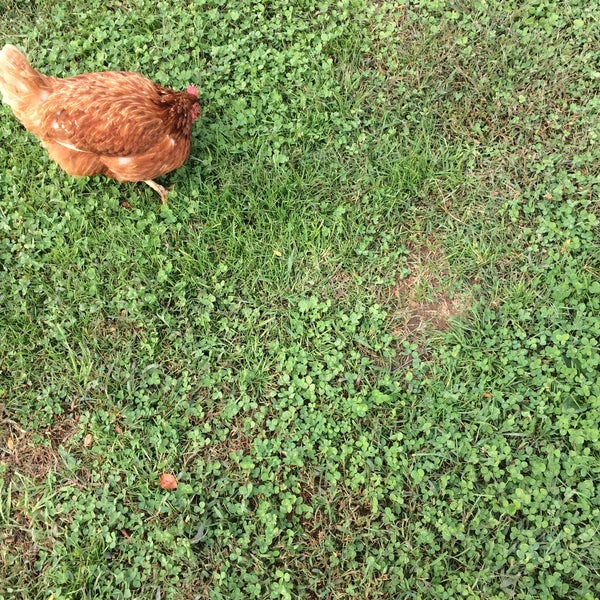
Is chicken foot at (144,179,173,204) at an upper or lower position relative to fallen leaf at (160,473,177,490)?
upper

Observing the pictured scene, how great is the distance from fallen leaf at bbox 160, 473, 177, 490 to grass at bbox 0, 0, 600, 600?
78 mm

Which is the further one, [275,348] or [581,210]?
[581,210]

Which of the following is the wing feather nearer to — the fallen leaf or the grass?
the grass

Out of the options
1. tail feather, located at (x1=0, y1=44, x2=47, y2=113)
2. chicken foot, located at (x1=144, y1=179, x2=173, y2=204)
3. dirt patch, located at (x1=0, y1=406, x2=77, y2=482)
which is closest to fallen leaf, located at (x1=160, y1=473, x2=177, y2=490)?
dirt patch, located at (x1=0, y1=406, x2=77, y2=482)

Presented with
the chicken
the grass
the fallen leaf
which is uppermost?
the chicken

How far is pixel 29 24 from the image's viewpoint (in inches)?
157

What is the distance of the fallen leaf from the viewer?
2.95 m

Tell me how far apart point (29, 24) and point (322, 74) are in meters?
2.31

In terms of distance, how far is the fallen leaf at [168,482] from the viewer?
2.95 metres

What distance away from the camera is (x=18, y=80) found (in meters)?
2.93

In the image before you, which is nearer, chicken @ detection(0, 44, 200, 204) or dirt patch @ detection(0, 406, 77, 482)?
chicken @ detection(0, 44, 200, 204)

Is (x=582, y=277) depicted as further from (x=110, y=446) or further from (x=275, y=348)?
(x=110, y=446)

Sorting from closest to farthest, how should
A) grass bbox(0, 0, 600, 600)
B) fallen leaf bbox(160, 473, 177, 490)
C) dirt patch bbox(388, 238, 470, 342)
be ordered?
grass bbox(0, 0, 600, 600) < fallen leaf bbox(160, 473, 177, 490) < dirt patch bbox(388, 238, 470, 342)

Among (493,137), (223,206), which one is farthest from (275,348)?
(493,137)
